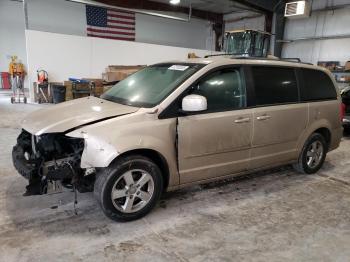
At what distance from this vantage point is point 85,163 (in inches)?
96.7

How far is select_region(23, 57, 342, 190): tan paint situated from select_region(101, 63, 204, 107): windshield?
0.10 metres

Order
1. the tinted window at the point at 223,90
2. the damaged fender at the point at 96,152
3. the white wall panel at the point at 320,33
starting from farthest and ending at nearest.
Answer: the white wall panel at the point at 320,33
the tinted window at the point at 223,90
the damaged fender at the point at 96,152

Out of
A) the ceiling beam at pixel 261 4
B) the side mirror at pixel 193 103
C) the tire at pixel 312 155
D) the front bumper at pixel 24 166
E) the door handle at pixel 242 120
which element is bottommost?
the tire at pixel 312 155

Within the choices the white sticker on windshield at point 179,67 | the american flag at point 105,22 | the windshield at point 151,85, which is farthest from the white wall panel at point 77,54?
the white sticker on windshield at point 179,67

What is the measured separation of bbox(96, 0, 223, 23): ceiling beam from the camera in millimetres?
13336

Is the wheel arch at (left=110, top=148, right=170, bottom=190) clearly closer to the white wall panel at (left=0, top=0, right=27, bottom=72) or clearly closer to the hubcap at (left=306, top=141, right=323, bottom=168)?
the hubcap at (left=306, top=141, right=323, bottom=168)

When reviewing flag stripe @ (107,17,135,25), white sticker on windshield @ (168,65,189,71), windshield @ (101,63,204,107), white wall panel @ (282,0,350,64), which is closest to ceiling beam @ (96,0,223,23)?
flag stripe @ (107,17,135,25)

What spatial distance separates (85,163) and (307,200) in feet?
8.19

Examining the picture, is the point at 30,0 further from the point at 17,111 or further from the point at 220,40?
the point at 220,40

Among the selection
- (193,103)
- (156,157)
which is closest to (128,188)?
(156,157)

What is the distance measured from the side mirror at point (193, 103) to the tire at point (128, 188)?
597 millimetres

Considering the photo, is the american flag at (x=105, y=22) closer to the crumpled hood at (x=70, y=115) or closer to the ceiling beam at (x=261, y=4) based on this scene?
the ceiling beam at (x=261, y=4)

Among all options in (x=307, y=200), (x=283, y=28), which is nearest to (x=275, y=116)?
(x=307, y=200)

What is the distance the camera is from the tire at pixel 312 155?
4.07 metres
